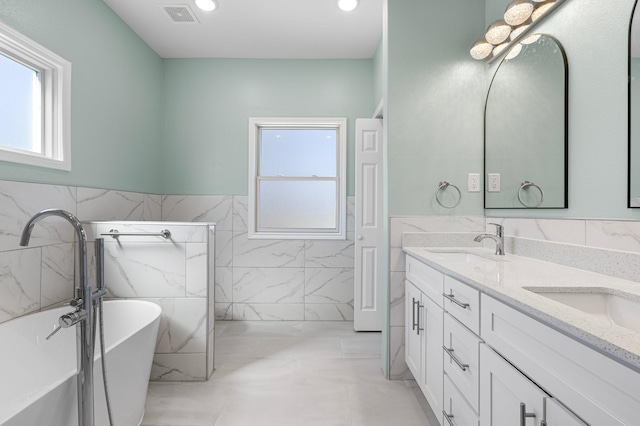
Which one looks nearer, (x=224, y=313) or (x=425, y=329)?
(x=425, y=329)

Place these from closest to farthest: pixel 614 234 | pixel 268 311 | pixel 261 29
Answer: pixel 614 234 < pixel 261 29 < pixel 268 311

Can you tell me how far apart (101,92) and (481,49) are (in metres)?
2.72

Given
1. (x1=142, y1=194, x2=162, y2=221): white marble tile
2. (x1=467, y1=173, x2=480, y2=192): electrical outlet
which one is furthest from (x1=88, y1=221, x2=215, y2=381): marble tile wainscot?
(x1=467, y1=173, x2=480, y2=192): electrical outlet

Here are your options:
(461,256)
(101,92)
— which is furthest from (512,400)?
(101,92)

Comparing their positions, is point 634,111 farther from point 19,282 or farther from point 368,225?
point 19,282

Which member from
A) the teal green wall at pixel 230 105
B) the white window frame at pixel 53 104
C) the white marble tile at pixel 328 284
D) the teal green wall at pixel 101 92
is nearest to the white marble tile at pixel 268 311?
the white marble tile at pixel 328 284

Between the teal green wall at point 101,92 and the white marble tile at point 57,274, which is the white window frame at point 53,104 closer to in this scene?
the teal green wall at point 101,92

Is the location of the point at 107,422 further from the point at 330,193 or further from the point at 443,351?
the point at 330,193

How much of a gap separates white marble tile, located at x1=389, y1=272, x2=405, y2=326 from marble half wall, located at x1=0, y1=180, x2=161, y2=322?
7.06 ft

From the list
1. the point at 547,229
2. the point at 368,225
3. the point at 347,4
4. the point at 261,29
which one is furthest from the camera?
the point at 368,225

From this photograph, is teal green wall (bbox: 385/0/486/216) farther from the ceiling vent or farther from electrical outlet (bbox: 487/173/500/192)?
the ceiling vent

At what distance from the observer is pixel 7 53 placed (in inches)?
78.7

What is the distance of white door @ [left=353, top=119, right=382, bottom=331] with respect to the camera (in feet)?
10.7

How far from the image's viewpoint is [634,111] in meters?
1.25
